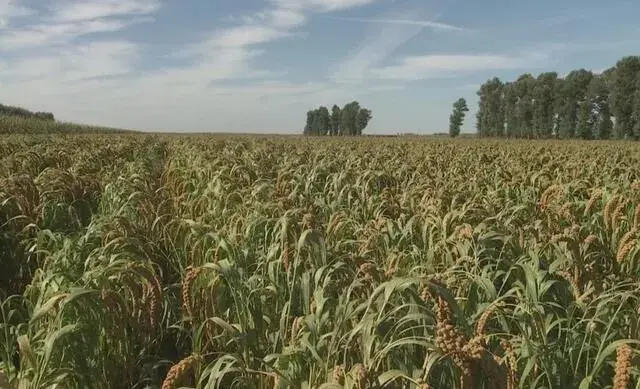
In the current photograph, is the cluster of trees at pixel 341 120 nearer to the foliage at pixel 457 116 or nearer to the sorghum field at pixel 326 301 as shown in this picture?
the foliage at pixel 457 116

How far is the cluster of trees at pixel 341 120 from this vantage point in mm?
121000

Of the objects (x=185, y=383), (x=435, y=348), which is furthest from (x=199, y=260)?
(x=435, y=348)

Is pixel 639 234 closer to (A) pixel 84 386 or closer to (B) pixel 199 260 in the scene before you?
(B) pixel 199 260

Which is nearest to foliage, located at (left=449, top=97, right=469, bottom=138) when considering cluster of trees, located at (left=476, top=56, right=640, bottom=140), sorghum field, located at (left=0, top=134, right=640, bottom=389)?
cluster of trees, located at (left=476, top=56, right=640, bottom=140)

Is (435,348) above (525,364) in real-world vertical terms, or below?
above

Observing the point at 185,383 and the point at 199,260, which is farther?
the point at 199,260

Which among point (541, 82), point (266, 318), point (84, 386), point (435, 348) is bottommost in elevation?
point (84, 386)

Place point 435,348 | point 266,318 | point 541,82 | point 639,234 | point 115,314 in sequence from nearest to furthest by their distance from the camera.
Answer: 1. point 435,348
2. point 115,314
3. point 266,318
4. point 639,234
5. point 541,82

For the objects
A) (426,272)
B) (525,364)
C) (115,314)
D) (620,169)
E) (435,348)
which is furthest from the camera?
(620,169)

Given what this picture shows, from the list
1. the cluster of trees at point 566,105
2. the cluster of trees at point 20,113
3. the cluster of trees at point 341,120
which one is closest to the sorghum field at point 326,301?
the cluster of trees at point 20,113

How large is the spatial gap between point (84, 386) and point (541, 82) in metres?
93.8

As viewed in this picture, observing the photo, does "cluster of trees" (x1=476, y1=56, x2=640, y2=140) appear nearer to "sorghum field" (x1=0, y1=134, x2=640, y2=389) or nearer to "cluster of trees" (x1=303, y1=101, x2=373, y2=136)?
"cluster of trees" (x1=303, y1=101, x2=373, y2=136)

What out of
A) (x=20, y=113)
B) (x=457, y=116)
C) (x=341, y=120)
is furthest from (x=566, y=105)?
(x=20, y=113)

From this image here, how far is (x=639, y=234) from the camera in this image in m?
4.36
